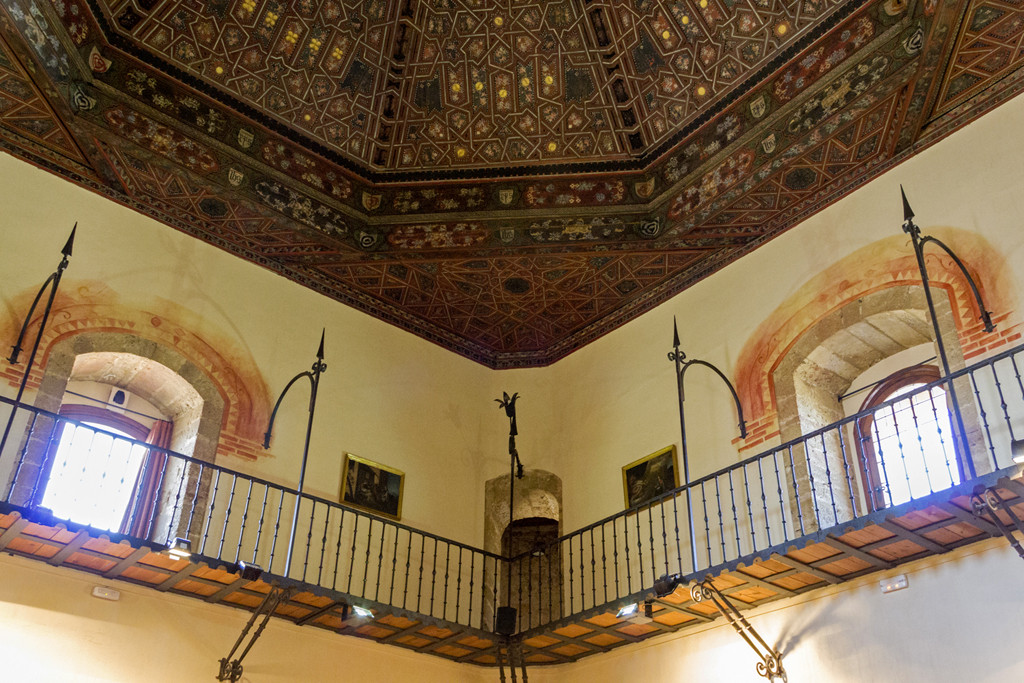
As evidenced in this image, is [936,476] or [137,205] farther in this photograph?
[137,205]

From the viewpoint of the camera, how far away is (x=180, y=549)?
27.5 feet

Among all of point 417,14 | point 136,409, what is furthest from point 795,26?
point 136,409

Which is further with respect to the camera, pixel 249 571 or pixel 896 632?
pixel 249 571

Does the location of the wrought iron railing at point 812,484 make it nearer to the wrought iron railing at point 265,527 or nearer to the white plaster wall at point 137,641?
the wrought iron railing at point 265,527

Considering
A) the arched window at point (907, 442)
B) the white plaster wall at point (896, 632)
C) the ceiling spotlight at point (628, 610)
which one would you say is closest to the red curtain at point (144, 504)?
the ceiling spotlight at point (628, 610)

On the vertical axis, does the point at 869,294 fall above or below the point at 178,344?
above

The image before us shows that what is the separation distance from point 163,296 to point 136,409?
137cm

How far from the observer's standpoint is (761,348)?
10914 millimetres

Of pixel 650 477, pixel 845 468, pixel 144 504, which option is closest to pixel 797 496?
pixel 845 468

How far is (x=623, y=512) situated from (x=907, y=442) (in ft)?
9.80

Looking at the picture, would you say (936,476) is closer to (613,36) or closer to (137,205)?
(613,36)

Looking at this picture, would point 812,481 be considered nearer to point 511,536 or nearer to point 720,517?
point 720,517

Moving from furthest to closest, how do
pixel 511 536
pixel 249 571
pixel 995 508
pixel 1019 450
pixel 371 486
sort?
pixel 511 536 → pixel 371 486 → pixel 249 571 → pixel 995 508 → pixel 1019 450

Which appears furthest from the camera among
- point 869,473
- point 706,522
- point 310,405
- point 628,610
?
point 310,405
